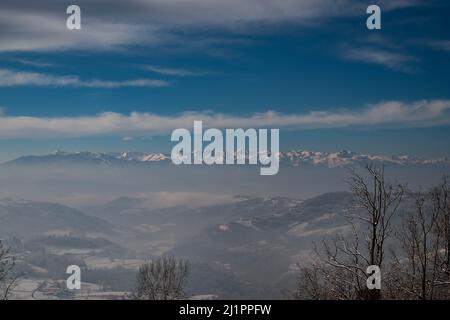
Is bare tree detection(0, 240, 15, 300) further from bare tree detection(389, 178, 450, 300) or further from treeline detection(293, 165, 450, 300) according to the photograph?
bare tree detection(389, 178, 450, 300)

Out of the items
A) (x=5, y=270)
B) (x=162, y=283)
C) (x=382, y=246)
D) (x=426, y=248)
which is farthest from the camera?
(x=162, y=283)

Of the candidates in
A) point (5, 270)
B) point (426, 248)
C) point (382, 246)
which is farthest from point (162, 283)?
point (382, 246)

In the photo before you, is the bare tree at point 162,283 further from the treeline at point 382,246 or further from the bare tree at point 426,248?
the treeline at point 382,246

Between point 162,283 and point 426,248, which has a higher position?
point 426,248

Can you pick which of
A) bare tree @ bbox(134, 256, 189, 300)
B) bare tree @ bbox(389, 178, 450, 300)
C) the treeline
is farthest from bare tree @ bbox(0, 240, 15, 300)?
bare tree @ bbox(389, 178, 450, 300)

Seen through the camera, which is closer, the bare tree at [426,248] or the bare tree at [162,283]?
the bare tree at [426,248]

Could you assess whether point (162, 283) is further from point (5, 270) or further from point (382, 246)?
point (382, 246)

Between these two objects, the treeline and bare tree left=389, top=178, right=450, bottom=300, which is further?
bare tree left=389, top=178, right=450, bottom=300

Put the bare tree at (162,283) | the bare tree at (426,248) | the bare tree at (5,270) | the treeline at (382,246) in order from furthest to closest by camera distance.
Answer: the bare tree at (162,283)
the bare tree at (5,270)
the bare tree at (426,248)
the treeline at (382,246)

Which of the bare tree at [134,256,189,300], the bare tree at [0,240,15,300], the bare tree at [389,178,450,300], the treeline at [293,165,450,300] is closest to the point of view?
the treeline at [293,165,450,300]

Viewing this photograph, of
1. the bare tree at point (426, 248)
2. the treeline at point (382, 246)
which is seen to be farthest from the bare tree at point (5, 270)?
the bare tree at point (426, 248)
